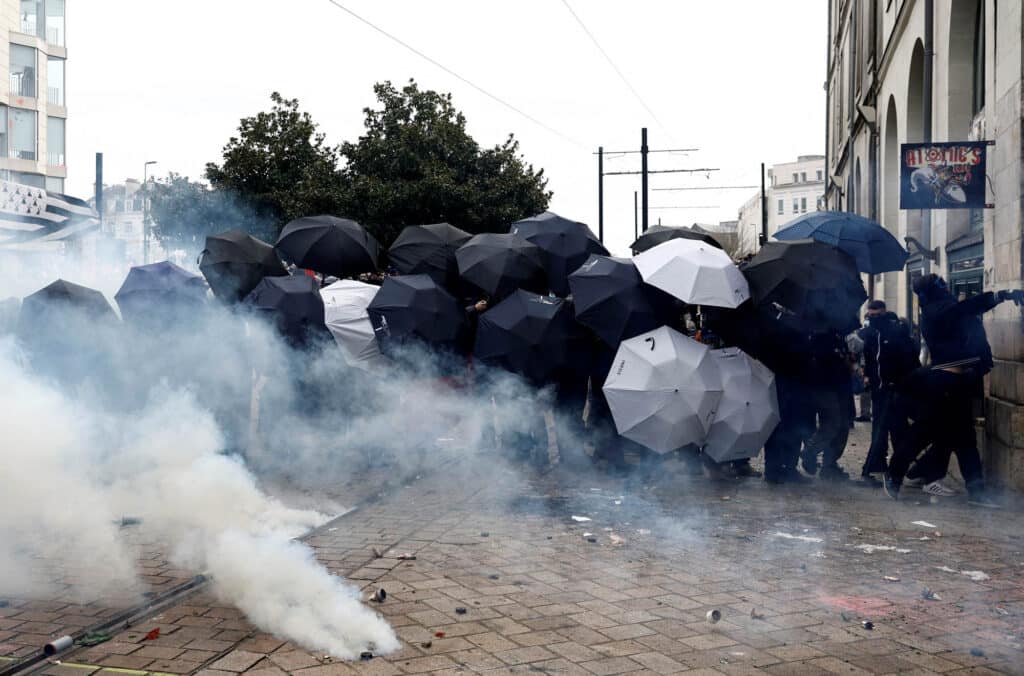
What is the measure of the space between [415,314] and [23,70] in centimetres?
3899

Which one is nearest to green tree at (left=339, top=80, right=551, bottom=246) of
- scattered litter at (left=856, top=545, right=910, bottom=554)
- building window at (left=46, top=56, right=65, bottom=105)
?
scattered litter at (left=856, top=545, right=910, bottom=554)

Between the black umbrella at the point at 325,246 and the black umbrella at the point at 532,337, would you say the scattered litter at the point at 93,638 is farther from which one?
the black umbrella at the point at 325,246

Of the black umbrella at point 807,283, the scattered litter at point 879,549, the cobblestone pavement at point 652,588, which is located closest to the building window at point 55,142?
the cobblestone pavement at point 652,588

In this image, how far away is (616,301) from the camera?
7.62 m

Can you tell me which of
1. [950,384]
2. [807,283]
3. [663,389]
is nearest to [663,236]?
[807,283]

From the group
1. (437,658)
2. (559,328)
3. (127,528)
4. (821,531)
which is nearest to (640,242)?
(559,328)

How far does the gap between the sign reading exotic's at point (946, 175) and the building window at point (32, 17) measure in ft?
129

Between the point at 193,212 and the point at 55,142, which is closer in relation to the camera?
the point at 193,212

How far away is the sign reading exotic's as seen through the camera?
356 inches

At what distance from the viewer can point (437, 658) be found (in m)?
4.09

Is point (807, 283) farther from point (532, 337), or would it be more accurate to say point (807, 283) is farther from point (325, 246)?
point (325, 246)

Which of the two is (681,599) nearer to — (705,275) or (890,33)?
(705,275)

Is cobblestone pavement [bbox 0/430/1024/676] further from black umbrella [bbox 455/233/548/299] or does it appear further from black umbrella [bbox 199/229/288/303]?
black umbrella [bbox 199/229/288/303]

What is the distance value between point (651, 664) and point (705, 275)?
3.98 metres
